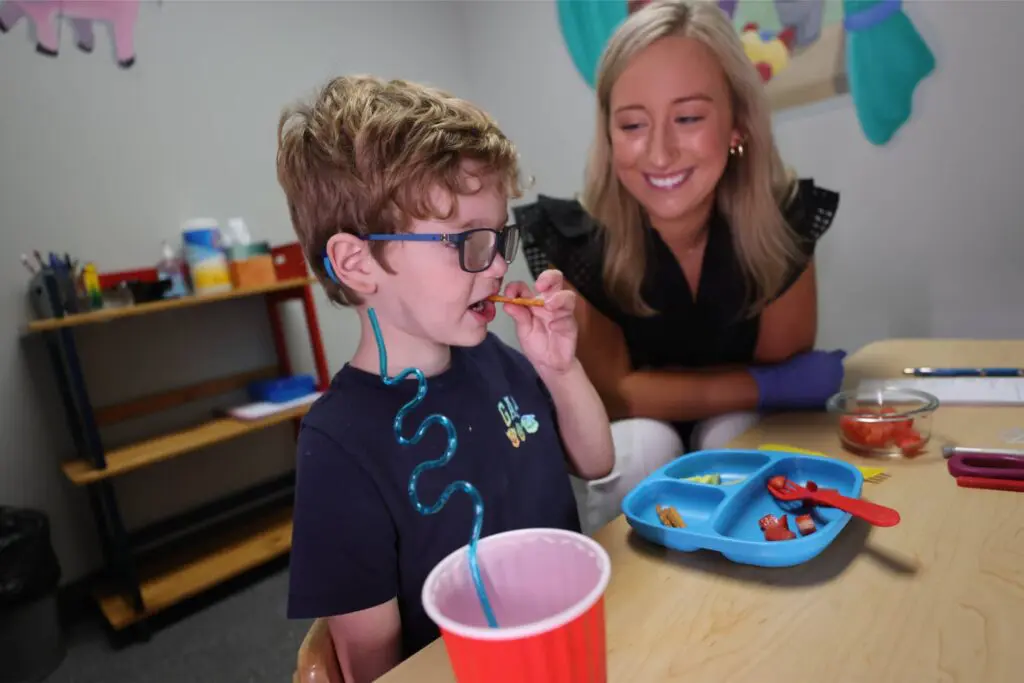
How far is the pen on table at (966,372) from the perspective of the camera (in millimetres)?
1052

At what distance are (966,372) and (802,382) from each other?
285 mm

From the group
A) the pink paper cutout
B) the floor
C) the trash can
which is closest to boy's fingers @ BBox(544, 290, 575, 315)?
the floor

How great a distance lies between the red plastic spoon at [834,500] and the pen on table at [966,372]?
1.89 ft

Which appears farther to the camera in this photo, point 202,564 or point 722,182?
point 202,564

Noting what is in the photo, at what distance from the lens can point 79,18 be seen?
1868 mm

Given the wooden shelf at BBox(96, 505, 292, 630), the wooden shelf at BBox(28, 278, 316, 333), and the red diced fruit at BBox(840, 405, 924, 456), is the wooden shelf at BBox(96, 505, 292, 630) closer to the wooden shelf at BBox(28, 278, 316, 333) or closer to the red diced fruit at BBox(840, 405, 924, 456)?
the wooden shelf at BBox(28, 278, 316, 333)

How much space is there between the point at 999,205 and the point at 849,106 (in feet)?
1.48

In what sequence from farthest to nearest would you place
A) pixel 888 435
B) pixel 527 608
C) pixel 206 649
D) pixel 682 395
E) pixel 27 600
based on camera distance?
pixel 206 649
pixel 27 600
pixel 682 395
pixel 888 435
pixel 527 608

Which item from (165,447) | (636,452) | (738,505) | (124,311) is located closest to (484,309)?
(738,505)

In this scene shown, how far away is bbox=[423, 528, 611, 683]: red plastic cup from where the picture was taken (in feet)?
1.15

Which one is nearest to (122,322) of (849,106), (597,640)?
(597,640)

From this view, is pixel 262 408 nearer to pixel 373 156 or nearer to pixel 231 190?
pixel 231 190

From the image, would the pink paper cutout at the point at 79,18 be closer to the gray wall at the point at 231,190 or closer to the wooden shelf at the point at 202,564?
the gray wall at the point at 231,190

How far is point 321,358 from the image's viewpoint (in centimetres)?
220
